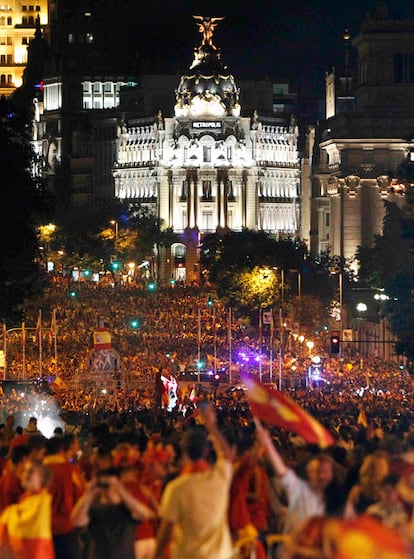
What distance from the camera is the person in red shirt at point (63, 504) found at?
18.5 metres

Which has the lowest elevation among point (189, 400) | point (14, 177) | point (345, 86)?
point (189, 400)

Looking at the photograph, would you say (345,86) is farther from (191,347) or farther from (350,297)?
(191,347)

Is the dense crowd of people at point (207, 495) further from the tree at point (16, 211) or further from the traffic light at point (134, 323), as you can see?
the traffic light at point (134, 323)

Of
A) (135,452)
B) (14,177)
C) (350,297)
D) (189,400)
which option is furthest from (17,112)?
(350,297)

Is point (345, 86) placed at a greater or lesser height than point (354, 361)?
greater

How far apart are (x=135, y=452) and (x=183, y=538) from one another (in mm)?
3669

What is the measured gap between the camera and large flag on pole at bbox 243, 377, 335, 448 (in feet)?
47.3

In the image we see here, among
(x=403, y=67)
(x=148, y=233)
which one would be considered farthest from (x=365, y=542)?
(x=148, y=233)

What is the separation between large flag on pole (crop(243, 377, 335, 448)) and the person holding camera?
1.35 m

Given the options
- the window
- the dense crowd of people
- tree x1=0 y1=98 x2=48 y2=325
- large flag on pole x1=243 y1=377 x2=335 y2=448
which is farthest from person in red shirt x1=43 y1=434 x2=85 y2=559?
the window

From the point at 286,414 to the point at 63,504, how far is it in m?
4.40

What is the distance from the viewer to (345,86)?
534 ft

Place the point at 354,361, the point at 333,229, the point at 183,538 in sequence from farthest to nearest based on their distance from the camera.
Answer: the point at 333,229, the point at 354,361, the point at 183,538

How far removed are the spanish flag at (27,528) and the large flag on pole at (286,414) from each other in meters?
1.96
